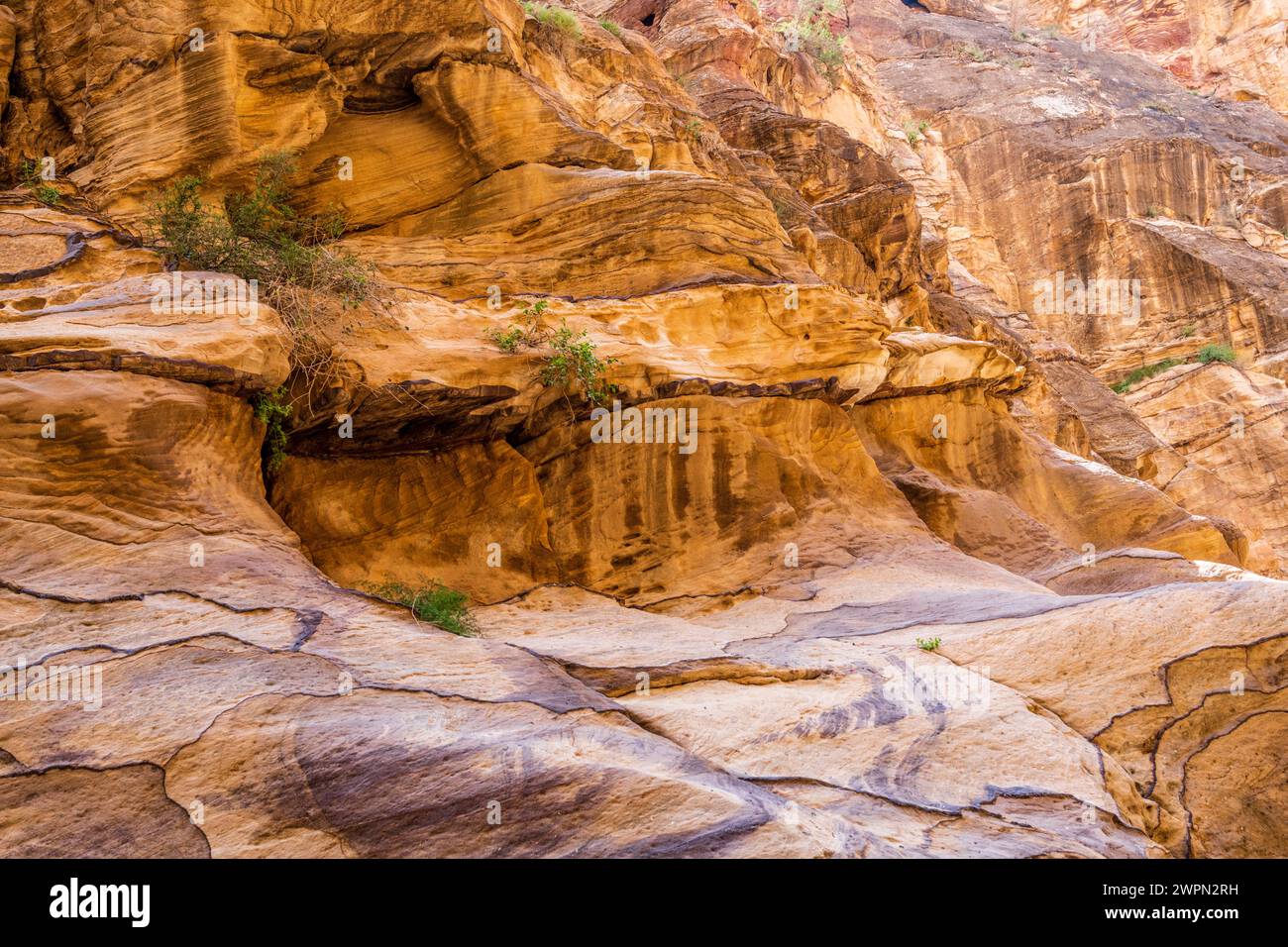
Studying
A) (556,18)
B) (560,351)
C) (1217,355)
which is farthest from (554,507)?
(1217,355)

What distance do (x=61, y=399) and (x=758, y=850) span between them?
254 inches

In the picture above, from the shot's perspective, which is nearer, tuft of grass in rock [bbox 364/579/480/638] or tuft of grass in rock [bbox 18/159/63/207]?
tuft of grass in rock [bbox 364/579/480/638]

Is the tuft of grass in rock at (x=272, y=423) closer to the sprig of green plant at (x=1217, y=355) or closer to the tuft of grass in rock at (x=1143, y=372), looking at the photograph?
the tuft of grass in rock at (x=1143, y=372)

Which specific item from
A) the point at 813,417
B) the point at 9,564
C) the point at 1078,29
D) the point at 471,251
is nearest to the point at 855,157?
the point at 813,417

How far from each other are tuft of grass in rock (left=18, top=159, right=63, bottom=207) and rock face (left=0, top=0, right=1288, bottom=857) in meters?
0.12

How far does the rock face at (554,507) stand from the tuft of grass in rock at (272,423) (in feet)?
0.35

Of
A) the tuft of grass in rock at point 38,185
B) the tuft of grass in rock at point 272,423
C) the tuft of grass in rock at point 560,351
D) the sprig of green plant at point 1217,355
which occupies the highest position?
the tuft of grass in rock at point 38,185

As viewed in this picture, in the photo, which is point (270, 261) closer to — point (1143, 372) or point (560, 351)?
point (560, 351)

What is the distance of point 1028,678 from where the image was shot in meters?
7.13

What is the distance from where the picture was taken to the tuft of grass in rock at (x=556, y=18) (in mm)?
16828

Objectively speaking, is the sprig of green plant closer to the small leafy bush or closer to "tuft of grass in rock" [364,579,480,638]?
the small leafy bush

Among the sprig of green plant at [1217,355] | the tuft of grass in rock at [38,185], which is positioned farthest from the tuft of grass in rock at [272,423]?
the sprig of green plant at [1217,355]

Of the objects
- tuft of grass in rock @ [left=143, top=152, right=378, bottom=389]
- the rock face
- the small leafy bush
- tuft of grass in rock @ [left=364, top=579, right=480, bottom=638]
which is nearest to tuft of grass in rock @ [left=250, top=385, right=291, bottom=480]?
the rock face

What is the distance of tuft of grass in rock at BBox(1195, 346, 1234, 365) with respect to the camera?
30.2 m
